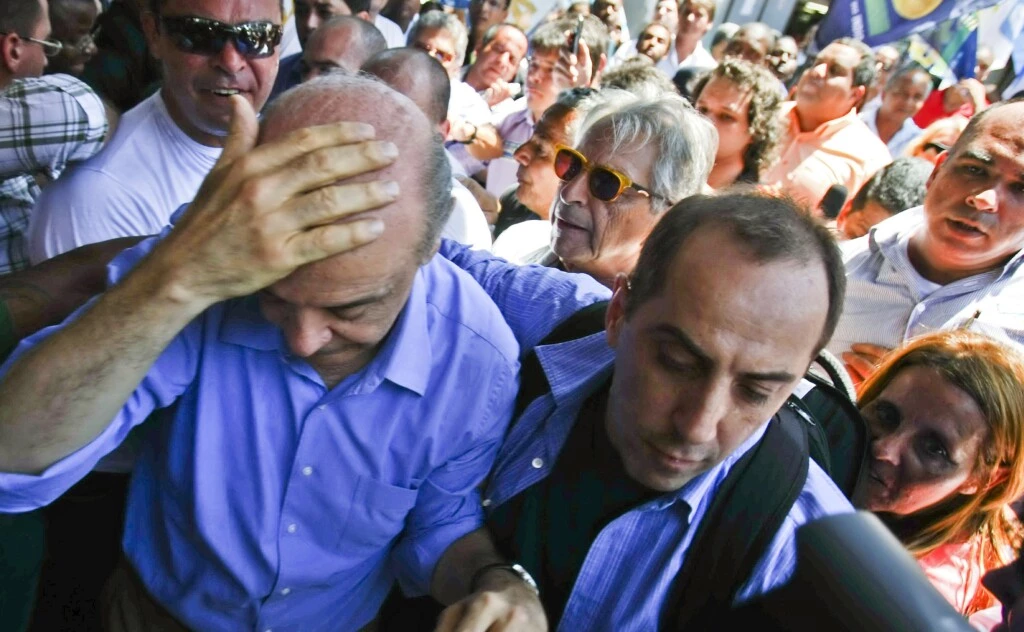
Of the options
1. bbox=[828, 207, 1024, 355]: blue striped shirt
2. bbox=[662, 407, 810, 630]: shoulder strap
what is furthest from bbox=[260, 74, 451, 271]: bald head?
bbox=[828, 207, 1024, 355]: blue striped shirt

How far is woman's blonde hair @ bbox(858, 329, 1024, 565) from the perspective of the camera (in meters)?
1.94

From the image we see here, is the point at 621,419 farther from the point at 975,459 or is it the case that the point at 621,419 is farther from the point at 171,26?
the point at 171,26

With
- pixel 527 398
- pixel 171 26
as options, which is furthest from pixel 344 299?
pixel 171 26

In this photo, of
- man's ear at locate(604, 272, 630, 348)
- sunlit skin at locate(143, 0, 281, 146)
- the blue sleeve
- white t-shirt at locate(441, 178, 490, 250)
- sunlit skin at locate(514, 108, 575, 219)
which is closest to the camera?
man's ear at locate(604, 272, 630, 348)

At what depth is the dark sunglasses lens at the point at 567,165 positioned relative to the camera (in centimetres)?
258

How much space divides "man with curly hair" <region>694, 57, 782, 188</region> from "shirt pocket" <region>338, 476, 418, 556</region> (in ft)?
9.22

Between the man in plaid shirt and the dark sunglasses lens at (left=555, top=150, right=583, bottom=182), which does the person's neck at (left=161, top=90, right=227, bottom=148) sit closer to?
the man in plaid shirt

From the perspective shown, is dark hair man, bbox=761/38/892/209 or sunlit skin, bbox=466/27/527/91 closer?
dark hair man, bbox=761/38/892/209

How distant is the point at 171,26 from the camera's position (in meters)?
2.23

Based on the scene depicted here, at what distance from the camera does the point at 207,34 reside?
2.24m

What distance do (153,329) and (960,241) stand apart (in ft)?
9.32

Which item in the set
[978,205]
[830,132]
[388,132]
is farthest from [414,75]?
[830,132]

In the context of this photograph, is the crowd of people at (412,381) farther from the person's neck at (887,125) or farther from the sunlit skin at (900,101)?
the person's neck at (887,125)

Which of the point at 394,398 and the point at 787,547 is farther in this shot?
the point at 394,398
